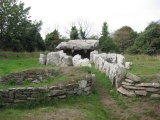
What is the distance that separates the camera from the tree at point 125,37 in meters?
49.9

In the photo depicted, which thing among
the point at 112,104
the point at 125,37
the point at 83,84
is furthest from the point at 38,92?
the point at 125,37

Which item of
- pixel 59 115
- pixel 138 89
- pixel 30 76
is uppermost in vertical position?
pixel 30 76

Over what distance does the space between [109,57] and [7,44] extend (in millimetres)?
16551

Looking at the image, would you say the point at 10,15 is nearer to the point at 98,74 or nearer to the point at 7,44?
the point at 7,44

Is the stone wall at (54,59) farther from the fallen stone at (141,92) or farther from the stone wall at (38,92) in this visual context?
the fallen stone at (141,92)

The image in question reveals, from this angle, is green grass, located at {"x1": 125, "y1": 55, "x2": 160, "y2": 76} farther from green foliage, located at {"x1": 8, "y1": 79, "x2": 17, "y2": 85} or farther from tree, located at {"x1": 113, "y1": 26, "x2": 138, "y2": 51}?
tree, located at {"x1": 113, "y1": 26, "x2": 138, "y2": 51}

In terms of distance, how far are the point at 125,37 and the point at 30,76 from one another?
39.1 meters

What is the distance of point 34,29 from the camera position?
37.5 m

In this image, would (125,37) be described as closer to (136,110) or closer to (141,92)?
(141,92)

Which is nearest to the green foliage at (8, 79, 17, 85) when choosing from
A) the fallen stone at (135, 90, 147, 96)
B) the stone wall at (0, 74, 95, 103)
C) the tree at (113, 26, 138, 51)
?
the stone wall at (0, 74, 95, 103)

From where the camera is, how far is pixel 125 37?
51.7m

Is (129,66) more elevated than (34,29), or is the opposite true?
(34,29)

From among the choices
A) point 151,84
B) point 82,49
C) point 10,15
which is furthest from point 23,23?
point 151,84

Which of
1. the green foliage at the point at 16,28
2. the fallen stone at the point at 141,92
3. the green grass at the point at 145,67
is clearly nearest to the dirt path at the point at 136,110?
the fallen stone at the point at 141,92
